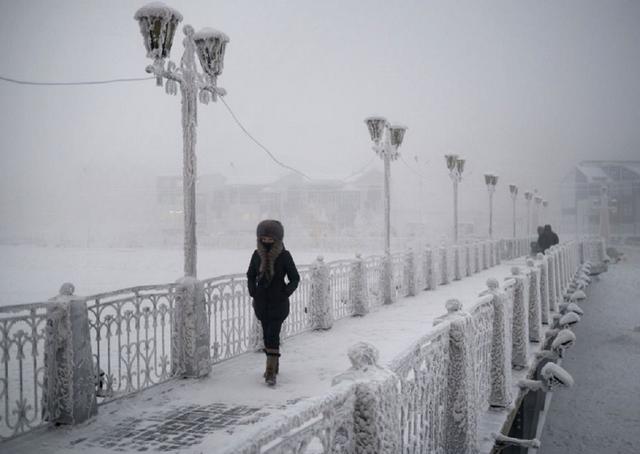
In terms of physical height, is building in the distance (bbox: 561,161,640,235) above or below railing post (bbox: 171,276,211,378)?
above

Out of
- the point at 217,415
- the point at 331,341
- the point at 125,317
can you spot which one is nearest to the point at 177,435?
the point at 217,415

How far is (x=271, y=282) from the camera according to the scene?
6641mm

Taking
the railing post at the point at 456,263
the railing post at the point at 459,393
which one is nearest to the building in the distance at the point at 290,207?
the railing post at the point at 456,263

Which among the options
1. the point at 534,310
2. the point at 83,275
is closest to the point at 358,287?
the point at 534,310

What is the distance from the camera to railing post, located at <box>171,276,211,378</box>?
707cm

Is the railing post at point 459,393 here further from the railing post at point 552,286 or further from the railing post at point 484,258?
the railing post at point 484,258

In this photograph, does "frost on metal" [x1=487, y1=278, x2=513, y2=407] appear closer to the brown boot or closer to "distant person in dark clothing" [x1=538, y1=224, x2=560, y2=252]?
the brown boot

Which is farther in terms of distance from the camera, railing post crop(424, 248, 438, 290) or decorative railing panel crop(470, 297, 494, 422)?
railing post crop(424, 248, 438, 290)

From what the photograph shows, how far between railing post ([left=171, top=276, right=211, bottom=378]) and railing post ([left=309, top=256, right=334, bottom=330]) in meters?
3.70

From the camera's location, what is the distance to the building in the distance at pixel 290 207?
58875 millimetres

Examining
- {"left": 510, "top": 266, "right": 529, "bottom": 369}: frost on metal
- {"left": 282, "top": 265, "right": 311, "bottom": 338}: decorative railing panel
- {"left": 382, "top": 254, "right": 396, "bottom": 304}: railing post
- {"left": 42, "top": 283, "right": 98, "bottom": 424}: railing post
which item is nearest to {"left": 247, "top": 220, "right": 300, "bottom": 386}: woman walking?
{"left": 42, "top": 283, "right": 98, "bottom": 424}: railing post

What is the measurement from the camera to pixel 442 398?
14.7 feet

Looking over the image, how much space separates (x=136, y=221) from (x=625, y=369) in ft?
273

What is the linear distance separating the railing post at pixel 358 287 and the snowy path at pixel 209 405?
8.37 ft
